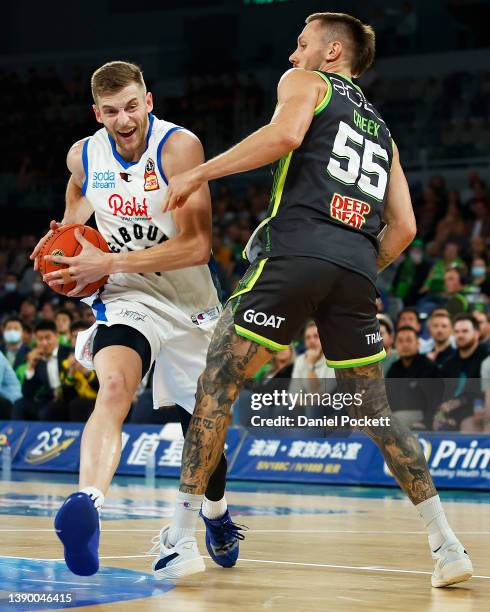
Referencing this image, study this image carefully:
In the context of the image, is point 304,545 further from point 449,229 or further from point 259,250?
point 449,229

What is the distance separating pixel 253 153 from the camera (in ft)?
15.8

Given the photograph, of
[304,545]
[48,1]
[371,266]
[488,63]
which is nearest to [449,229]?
[488,63]

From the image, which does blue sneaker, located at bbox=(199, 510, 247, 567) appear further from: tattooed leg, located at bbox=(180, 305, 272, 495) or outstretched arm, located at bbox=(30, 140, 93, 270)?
outstretched arm, located at bbox=(30, 140, 93, 270)

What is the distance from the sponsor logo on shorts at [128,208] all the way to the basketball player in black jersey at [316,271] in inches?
29.9

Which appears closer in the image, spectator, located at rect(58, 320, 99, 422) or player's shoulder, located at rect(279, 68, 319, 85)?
player's shoulder, located at rect(279, 68, 319, 85)

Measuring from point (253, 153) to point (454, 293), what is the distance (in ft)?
A: 34.7

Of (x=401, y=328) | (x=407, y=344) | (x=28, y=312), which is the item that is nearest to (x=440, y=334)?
(x=401, y=328)

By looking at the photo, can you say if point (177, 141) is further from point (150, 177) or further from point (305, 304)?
point (305, 304)

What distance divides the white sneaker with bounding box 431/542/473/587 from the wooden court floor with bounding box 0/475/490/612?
0.06 m

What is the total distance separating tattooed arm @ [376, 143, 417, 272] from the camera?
220 inches

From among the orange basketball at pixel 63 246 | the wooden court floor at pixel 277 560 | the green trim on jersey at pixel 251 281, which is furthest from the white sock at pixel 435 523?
the orange basketball at pixel 63 246

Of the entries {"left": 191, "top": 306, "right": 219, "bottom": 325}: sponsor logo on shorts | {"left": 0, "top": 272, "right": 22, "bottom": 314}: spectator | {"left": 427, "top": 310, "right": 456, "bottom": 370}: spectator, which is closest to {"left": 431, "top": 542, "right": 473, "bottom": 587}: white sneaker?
{"left": 191, "top": 306, "right": 219, "bottom": 325}: sponsor logo on shorts

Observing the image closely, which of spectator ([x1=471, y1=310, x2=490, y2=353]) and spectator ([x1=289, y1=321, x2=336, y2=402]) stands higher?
spectator ([x1=471, y1=310, x2=490, y2=353])

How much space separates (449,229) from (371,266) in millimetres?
13200
